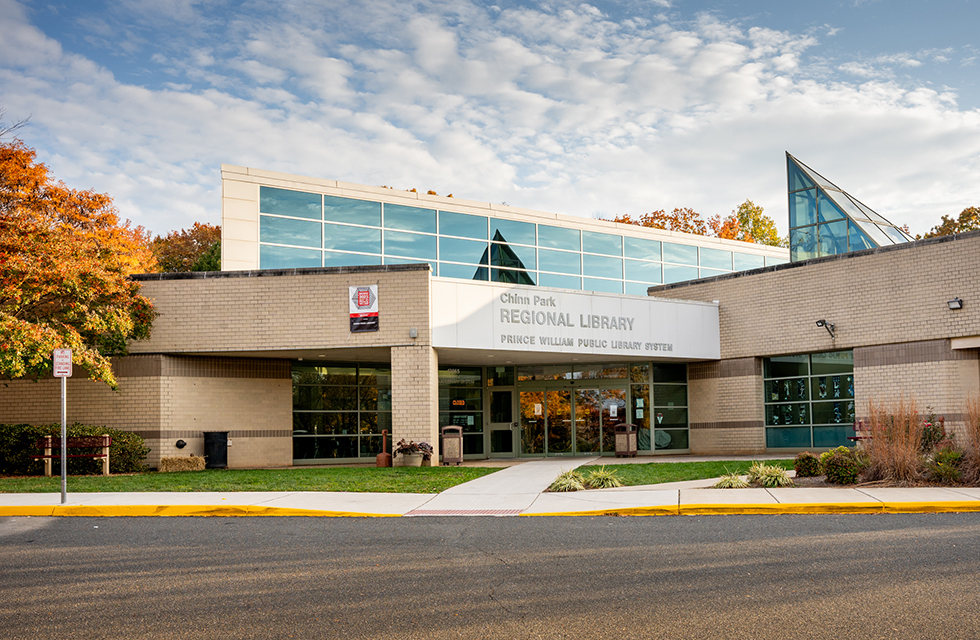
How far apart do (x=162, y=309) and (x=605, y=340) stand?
12.3 meters

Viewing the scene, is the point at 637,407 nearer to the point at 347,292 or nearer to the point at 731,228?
the point at 347,292

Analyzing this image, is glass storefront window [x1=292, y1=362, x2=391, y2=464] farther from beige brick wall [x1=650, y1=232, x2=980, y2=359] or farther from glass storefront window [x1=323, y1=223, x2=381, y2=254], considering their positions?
beige brick wall [x1=650, y1=232, x2=980, y2=359]

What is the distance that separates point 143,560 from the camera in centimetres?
823

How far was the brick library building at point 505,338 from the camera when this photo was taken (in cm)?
2105

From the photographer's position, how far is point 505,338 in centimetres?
2244

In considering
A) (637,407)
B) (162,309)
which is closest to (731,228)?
(637,407)

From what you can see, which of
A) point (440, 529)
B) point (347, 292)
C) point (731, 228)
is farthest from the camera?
point (731, 228)

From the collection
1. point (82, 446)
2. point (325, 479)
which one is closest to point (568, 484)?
point (325, 479)

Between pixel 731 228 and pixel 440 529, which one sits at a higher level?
pixel 731 228

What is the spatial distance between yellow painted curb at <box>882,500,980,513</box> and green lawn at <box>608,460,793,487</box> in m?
4.90

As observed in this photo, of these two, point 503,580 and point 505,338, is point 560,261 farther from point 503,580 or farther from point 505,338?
point 503,580

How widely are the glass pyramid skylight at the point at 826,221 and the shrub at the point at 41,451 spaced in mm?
21281

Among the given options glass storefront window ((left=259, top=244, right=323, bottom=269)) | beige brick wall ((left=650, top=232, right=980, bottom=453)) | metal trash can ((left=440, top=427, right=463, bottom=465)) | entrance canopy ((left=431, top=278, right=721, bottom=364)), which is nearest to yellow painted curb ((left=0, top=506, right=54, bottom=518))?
entrance canopy ((left=431, top=278, right=721, bottom=364))

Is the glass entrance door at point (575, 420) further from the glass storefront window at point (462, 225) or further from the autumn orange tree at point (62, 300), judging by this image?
the autumn orange tree at point (62, 300)
